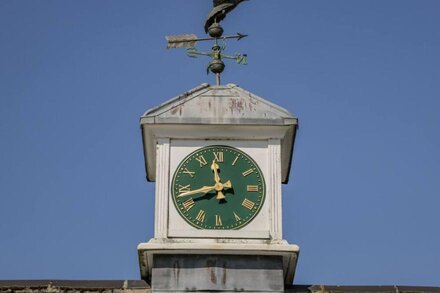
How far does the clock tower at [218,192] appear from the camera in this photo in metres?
20.1

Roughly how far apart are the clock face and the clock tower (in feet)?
0.06

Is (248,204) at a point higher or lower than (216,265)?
higher

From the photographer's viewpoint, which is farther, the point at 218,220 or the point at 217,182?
the point at 217,182

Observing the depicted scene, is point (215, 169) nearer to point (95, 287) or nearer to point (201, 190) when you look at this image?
point (201, 190)

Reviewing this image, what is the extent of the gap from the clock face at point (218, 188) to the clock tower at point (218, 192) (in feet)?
0.06

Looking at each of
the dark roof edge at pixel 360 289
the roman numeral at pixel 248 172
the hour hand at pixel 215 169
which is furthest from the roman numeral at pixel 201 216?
the dark roof edge at pixel 360 289

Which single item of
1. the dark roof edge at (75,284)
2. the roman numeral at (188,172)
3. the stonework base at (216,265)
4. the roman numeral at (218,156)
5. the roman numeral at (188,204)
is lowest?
the dark roof edge at (75,284)

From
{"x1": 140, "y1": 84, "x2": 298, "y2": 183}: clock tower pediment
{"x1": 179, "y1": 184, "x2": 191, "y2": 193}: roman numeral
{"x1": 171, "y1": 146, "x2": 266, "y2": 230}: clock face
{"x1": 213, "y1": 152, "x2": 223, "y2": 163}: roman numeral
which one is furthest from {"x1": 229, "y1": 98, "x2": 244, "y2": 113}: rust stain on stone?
{"x1": 179, "y1": 184, "x2": 191, "y2": 193}: roman numeral

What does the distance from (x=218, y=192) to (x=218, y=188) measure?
7 centimetres

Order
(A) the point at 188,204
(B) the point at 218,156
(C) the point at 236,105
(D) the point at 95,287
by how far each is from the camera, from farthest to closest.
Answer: (C) the point at 236,105 < (B) the point at 218,156 < (D) the point at 95,287 < (A) the point at 188,204

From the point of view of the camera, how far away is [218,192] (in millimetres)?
20672

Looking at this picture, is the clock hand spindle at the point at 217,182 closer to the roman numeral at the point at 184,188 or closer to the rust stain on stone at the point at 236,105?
the roman numeral at the point at 184,188

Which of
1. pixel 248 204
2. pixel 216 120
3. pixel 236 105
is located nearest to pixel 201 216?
pixel 248 204

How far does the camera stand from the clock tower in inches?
792
